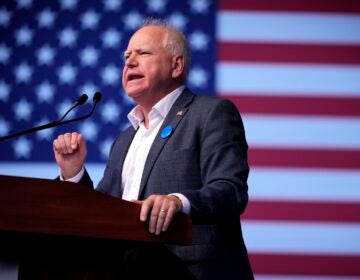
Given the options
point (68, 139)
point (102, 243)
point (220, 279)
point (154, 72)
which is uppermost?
point (154, 72)

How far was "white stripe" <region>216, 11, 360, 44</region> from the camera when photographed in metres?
3.03

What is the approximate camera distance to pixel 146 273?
144 centimetres

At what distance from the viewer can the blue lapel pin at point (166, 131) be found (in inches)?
64.9

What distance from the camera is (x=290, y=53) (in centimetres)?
302

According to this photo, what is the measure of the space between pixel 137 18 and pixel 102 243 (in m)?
2.16

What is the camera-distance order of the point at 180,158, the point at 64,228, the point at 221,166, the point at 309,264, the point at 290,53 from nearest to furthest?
1. the point at 64,228
2. the point at 221,166
3. the point at 180,158
4. the point at 309,264
5. the point at 290,53

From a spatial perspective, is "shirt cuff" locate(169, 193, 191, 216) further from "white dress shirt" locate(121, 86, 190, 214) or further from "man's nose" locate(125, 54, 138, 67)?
"man's nose" locate(125, 54, 138, 67)

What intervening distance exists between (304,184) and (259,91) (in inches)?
19.9

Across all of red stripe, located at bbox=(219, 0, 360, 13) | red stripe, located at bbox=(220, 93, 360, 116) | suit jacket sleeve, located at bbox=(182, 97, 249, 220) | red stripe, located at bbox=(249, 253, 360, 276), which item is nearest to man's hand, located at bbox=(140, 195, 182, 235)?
suit jacket sleeve, located at bbox=(182, 97, 249, 220)

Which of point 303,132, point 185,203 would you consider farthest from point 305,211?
point 185,203

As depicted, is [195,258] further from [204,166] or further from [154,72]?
[154,72]

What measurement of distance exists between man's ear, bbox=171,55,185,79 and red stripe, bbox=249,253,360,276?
115 centimetres

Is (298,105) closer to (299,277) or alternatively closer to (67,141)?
(299,277)

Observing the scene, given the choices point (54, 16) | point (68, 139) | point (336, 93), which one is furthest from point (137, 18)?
point (68, 139)
